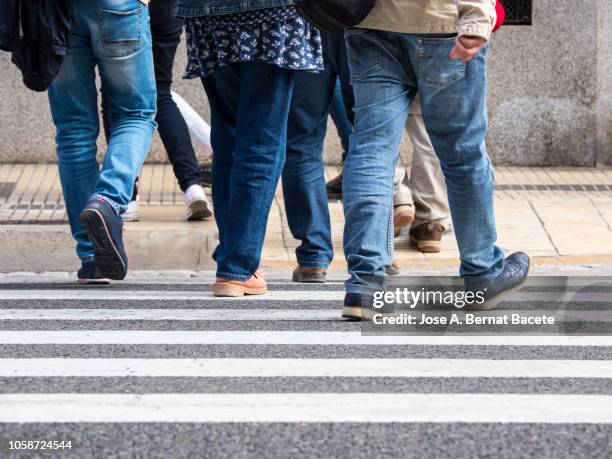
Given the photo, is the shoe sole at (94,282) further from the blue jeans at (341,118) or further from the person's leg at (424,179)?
the person's leg at (424,179)

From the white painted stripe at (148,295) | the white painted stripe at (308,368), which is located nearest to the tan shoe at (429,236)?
the white painted stripe at (148,295)

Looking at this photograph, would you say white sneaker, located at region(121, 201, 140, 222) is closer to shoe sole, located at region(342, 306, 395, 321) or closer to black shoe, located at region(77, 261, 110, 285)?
black shoe, located at region(77, 261, 110, 285)

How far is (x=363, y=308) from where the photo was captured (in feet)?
15.9

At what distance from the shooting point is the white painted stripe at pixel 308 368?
4113 mm

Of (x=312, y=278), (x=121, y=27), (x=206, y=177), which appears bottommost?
(x=206, y=177)

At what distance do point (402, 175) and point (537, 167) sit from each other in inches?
125

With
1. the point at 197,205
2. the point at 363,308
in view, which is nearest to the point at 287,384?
the point at 363,308

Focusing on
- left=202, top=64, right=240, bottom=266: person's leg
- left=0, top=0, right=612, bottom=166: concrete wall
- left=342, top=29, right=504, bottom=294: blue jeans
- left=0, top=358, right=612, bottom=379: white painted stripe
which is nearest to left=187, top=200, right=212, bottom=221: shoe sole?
left=202, top=64, right=240, bottom=266: person's leg

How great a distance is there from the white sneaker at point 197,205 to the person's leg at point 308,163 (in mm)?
1478

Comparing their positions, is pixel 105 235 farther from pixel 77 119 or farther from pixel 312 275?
pixel 312 275

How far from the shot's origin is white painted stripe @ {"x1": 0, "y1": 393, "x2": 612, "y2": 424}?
3.61 metres

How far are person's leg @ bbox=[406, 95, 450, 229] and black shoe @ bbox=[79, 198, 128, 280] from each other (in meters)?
2.00

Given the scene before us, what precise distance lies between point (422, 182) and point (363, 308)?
2.41 metres

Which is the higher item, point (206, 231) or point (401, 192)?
point (401, 192)
